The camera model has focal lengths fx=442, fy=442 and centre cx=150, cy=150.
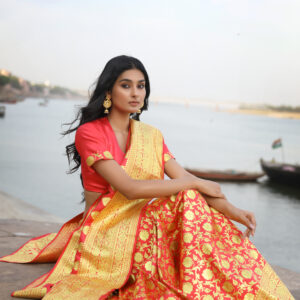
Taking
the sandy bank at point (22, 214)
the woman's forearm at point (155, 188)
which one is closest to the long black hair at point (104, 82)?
the woman's forearm at point (155, 188)

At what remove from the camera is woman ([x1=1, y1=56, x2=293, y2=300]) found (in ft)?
6.55

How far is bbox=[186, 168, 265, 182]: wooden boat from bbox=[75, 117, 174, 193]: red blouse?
1981 centimetres

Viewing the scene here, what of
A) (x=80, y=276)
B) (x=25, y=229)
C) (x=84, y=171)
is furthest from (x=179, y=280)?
(x=25, y=229)

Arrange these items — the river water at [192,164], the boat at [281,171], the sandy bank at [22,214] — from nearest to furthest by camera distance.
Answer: the sandy bank at [22,214] → the river water at [192,164] → the boat at [281,171]

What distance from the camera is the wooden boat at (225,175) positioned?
22766 millimetres

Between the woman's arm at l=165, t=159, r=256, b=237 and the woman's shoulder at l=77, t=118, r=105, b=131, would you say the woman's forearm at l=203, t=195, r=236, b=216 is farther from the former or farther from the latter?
the woman's shoulder at l=77, t=118, r=105, b=131

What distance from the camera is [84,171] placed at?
2.36 metres

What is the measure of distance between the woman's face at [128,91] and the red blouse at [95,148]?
136 mm

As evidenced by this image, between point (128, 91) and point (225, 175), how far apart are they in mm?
22945

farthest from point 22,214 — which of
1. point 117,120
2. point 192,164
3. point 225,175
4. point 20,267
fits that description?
point 192,164

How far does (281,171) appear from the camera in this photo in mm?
26516

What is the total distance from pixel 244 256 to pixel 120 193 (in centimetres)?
69

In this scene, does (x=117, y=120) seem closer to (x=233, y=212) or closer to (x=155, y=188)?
(x=155, y=188)

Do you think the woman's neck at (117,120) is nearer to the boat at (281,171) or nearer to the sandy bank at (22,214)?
the sandy bank at (22,214)
